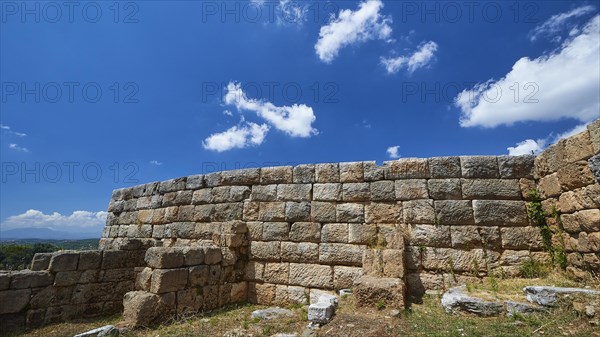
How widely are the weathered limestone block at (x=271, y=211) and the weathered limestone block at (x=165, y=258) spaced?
226 centimetres

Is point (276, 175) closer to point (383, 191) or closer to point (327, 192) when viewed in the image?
point (327, 192)

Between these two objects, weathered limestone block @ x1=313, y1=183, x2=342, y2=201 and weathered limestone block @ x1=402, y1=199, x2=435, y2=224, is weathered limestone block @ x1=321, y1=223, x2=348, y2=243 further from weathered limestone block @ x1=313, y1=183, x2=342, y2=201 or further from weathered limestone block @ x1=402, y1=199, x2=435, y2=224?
weathered limestone block @ x1=402, y1=199, x2=435, y2=224

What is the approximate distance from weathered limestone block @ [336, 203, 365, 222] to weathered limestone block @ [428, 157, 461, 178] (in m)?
1.78

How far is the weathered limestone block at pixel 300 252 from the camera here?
741 cm

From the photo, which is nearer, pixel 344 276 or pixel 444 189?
pixel 444 189

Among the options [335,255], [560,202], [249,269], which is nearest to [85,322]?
[249,269]

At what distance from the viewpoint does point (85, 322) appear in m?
7.27

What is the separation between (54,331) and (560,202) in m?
10.5

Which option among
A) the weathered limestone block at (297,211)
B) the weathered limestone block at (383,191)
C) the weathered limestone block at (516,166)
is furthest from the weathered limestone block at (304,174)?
the weathered limestone block at (516,166)

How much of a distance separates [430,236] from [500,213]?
1.46 m

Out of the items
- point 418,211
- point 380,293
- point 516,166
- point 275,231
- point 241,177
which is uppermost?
point 241,177

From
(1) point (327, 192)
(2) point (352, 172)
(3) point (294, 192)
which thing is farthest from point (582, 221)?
(3) point (294, 192)

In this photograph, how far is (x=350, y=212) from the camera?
733 centimetres

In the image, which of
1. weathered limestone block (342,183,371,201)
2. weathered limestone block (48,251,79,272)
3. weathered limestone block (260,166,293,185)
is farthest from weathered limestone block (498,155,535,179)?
weathered limestone block (48,251,79,272)
